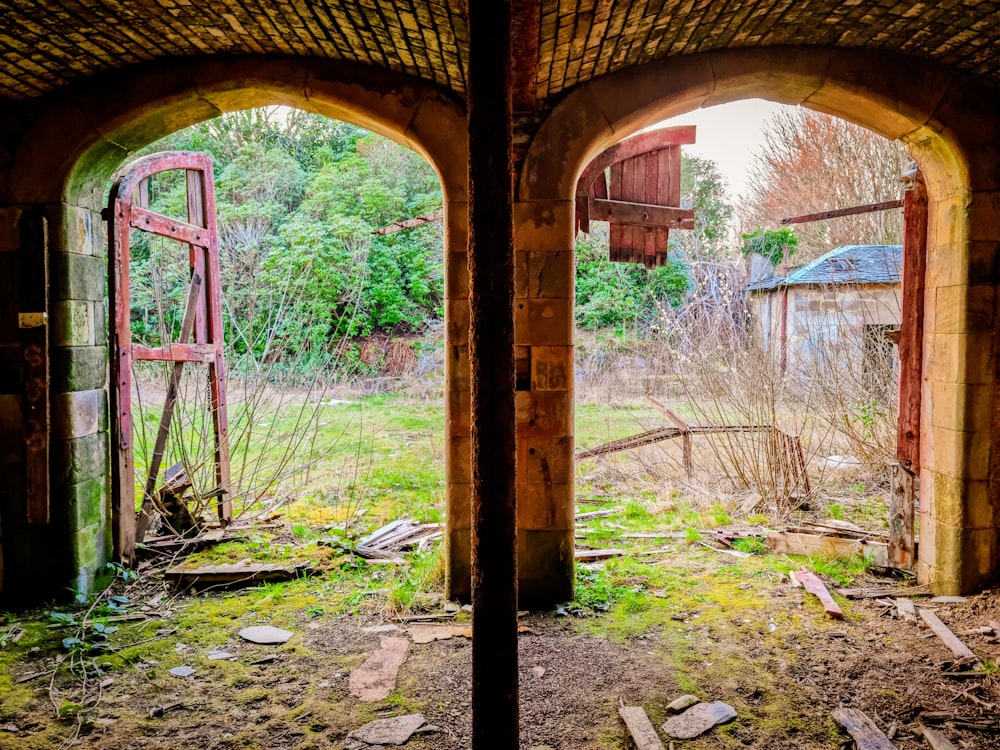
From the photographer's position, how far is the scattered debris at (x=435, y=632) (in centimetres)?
386

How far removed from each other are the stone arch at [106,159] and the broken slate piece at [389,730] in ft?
5.07

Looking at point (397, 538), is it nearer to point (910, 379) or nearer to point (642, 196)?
point (642, 196)

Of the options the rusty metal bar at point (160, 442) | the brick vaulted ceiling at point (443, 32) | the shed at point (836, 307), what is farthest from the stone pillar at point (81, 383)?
the shed at point (836, 307)

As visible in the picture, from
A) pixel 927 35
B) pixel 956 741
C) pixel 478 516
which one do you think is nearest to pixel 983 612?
pixel 956 741

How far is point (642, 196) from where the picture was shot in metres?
5.59

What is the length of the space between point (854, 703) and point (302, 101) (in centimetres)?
475

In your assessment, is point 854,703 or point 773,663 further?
point 773,663

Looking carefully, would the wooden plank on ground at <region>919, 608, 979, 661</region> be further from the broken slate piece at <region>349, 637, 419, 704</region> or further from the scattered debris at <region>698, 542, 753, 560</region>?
the broken slate piece at <region>349, 637, 419, 704</region>

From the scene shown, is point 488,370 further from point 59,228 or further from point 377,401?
point 377,401

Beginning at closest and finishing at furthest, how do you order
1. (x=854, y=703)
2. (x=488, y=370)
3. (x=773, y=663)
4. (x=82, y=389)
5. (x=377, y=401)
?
(x=488, y=370), (x=854, y=703), (x=773, y=663), (x=82, y=389), (x=377, y=401)

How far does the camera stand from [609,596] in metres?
4.42

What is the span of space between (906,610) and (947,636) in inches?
15.9

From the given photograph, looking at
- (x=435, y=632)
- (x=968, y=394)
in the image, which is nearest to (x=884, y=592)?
(x=968, y=394)

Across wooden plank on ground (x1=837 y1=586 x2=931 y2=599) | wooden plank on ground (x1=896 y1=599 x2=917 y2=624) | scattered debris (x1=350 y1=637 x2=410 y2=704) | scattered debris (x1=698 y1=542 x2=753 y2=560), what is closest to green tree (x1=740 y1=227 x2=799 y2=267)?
scattered debris (x1=698 y1=542 x2=753 y2=560)
